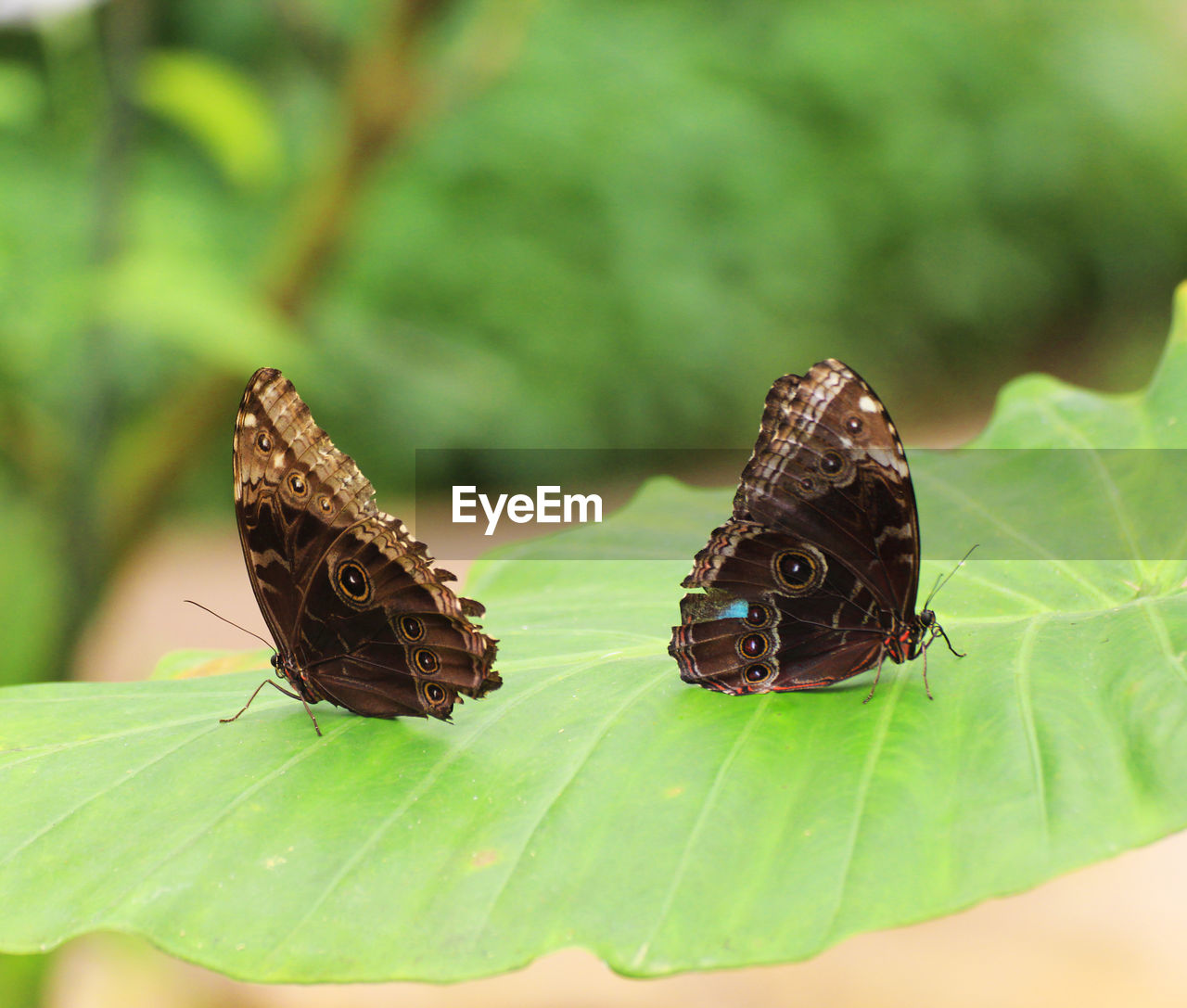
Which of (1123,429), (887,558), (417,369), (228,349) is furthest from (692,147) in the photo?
(887,558)

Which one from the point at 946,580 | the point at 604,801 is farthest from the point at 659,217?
the point at 604,801

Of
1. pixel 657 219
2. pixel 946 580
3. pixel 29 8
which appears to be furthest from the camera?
pixel 657 219

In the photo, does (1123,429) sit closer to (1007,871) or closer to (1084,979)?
(1007,871)

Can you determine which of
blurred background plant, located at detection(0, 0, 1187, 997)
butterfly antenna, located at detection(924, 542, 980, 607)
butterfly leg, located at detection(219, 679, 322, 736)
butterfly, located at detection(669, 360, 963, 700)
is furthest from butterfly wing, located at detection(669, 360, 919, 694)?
blurred background plant, located at detection(0, 0, 1187, 997)

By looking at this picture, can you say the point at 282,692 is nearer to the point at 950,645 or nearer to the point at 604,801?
the point at 604,801

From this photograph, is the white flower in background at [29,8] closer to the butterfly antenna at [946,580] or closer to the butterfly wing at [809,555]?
the butterfly wing at [809,555]

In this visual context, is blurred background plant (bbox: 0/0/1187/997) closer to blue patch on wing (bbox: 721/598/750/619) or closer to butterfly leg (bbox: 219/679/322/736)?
butterfly leg (bbox: 219/679/322/736)

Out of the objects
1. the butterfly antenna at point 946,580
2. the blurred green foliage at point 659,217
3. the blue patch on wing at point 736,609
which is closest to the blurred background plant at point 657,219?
the blurred green foliage at point 659,217
